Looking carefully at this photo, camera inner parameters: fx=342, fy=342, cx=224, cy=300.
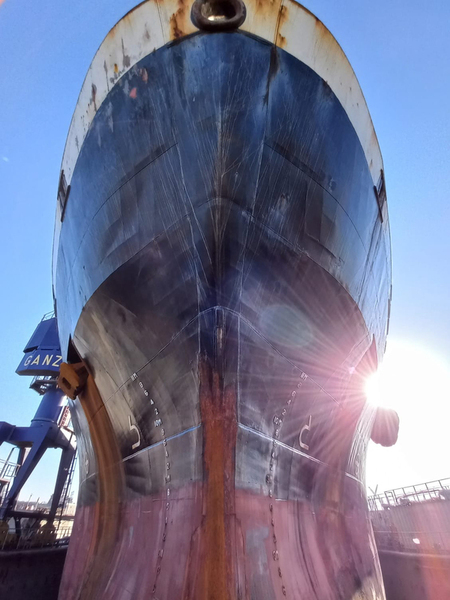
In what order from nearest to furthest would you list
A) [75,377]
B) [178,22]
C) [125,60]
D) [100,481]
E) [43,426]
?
[178,22], [125,60], [100,481], [75,377], [43,426]

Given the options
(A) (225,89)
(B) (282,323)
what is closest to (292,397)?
(B) (282,323)

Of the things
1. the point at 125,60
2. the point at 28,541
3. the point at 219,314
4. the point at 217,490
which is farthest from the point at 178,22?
the point at 28,541

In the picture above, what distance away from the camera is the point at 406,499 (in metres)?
16.0

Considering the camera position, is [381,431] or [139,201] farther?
[381,431]

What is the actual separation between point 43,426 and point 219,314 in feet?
43.5

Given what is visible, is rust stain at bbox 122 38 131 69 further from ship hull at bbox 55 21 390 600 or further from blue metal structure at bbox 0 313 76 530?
blue metal structure at bbox 0 313 76 530

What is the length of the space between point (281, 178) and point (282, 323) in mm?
1202

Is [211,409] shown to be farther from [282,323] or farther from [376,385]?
[376,385]

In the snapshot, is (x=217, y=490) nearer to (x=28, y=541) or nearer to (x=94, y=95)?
(x=94, y=95)

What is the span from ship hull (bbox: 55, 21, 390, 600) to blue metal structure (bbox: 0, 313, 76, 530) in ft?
34.3

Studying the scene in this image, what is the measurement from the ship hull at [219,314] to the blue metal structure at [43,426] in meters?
10.5

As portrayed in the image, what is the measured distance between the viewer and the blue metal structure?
12.2 meters

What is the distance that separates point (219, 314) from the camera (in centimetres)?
260

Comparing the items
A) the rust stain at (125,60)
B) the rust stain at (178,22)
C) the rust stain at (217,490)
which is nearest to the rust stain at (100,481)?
the rust stain at (217,490)
